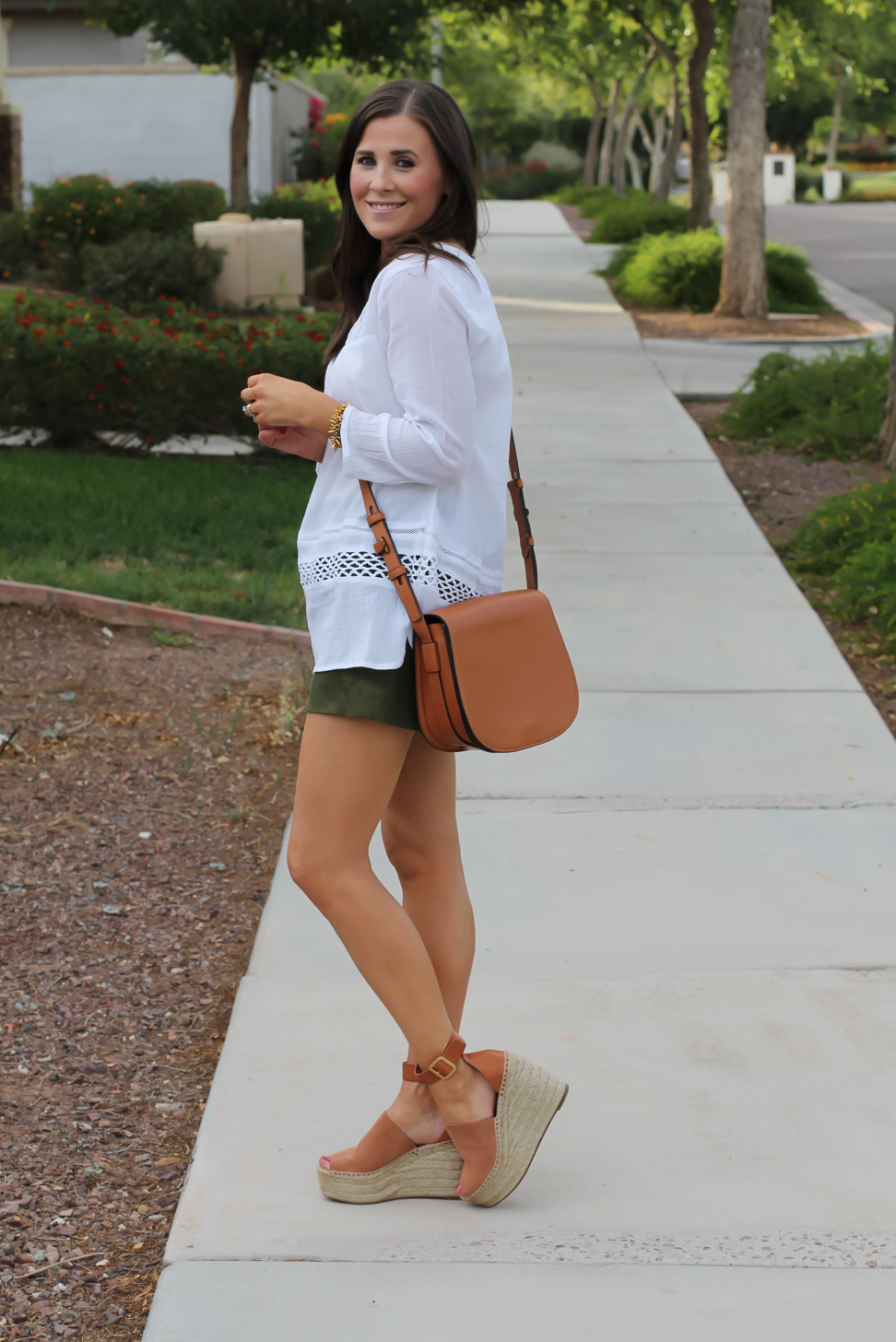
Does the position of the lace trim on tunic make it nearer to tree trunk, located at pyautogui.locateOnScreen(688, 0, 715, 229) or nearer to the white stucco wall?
tree trunk, located at pyautogui.locateOnScreen(688, 0, 715, 229)

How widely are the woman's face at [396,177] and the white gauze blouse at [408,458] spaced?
11cm

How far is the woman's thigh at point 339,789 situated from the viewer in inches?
89.0

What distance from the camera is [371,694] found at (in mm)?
2219

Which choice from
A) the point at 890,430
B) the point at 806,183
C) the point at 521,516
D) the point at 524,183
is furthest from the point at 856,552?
the point at 806,183

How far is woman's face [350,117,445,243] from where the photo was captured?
7.31 feet

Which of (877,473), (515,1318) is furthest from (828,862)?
(877,473)

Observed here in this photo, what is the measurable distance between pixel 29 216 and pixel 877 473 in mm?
13076

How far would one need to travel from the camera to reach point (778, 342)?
48.4 feet

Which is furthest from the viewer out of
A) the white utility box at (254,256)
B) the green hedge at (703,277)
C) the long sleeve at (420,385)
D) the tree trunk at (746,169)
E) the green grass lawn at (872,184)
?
the green grass lawn at (872,184)

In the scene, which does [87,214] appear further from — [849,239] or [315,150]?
[849,239]

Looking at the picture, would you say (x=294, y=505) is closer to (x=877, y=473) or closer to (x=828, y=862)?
(x=877, y=473)

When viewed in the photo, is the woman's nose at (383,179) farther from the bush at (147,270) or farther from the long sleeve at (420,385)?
the bush at (147,270)

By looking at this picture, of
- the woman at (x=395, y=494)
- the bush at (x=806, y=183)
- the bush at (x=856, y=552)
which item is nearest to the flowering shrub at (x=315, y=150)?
the bush at (x=856, y=552)

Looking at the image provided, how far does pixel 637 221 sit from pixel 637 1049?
24.9 metres
